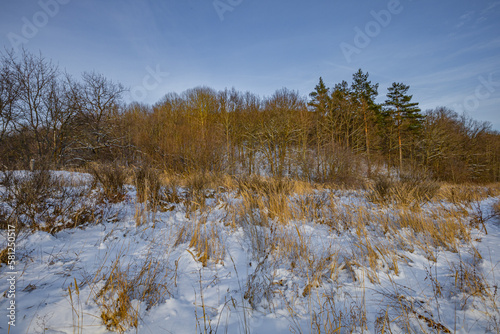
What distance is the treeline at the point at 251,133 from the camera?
35.0ft

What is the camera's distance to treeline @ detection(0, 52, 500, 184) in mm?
10664

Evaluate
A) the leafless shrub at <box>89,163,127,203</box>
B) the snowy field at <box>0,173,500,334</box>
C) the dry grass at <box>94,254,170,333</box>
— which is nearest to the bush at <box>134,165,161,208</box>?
the leafless shrub at <box>89,163,127,203</box>

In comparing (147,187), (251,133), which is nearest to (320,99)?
(251,133)

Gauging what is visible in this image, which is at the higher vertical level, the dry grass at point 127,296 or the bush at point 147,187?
A: the bush at point 147,187

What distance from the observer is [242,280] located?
2121 mm

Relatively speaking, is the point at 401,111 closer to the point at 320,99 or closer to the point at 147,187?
the point at 320,99

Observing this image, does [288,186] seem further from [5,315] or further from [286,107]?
[286,107]

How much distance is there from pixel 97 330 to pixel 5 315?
2.29 ft

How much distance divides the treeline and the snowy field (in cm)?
262

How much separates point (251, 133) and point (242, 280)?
16400 millimetres

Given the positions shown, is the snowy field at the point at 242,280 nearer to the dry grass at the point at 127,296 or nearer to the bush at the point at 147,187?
the dry grass at the point at 127,296

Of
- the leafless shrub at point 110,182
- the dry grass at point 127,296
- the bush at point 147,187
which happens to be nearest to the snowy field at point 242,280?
the dry grass at point 127,296

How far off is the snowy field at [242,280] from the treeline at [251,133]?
2.62 m

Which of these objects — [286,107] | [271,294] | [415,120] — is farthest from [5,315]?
[415,120]
